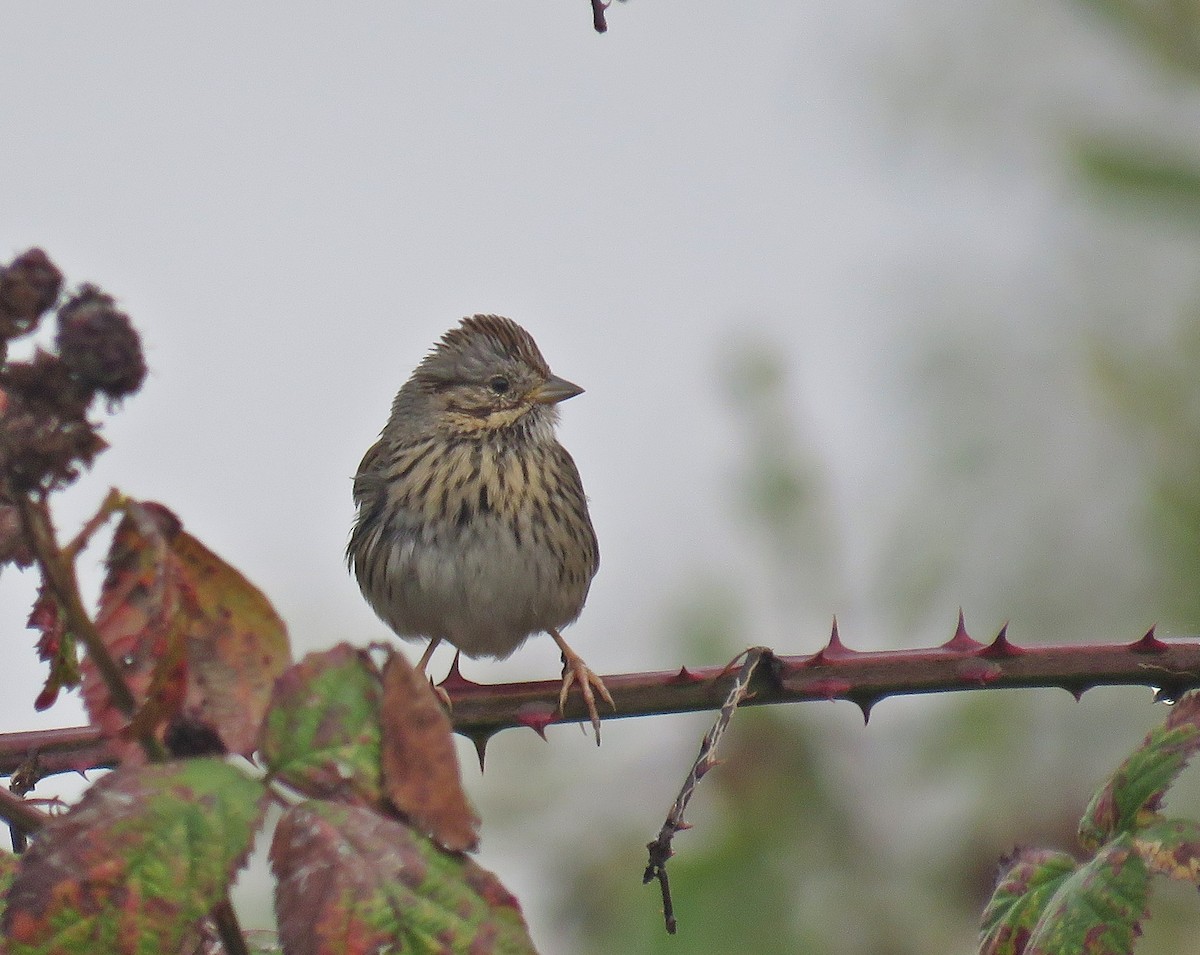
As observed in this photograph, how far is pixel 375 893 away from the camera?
4.09ft

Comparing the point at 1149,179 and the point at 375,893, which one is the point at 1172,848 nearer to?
the point at 375,893

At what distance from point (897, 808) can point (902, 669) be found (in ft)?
6.45

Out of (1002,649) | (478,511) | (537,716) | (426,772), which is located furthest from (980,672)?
(478,511)

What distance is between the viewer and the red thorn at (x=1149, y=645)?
1802mm

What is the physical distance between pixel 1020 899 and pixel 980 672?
26cm

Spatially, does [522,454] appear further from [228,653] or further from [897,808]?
[228,653]

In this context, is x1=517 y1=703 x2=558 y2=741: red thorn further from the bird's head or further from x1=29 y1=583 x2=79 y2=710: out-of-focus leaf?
the bird's head

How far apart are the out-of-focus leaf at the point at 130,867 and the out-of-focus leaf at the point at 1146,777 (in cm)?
84

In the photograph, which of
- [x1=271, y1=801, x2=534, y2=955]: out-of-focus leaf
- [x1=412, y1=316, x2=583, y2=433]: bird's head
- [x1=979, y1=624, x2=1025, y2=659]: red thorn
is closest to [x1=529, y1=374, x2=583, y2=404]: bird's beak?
[x1=412, y1=316, x2=583, y2=433]: bird's head

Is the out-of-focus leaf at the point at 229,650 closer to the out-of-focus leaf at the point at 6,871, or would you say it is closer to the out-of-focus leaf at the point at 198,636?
the out-of-focus leaf at the point at 198,636

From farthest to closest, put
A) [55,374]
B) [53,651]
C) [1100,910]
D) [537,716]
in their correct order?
1. [537,716]
2. [53,651]
3. [1100,910]
4. [55,374]

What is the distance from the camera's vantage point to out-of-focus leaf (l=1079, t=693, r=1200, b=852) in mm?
1599

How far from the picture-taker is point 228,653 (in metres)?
1.33

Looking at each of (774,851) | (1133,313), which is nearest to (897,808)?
(774,851)
